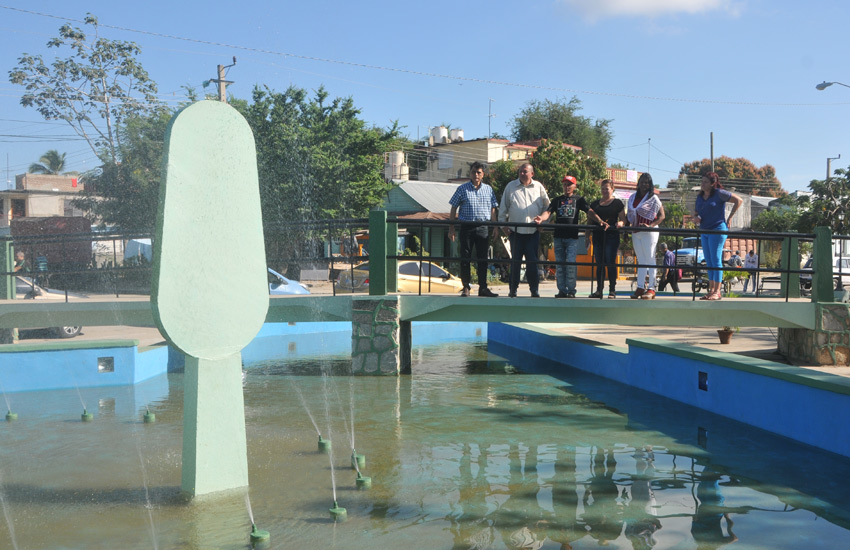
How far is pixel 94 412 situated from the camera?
310 inches

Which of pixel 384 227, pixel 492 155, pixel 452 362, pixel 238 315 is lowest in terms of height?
pixel 452 362

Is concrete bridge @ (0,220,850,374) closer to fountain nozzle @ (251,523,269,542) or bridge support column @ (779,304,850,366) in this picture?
bridge support column @ (779,304,850,366)

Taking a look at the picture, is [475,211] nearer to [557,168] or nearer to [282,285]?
[282,285]

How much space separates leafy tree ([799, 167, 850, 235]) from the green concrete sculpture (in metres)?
40.8

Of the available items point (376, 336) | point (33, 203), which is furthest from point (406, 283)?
point (33, 203)

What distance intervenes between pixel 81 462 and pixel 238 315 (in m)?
2.03

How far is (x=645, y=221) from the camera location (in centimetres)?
1014

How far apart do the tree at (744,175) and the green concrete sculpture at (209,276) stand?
86432mm

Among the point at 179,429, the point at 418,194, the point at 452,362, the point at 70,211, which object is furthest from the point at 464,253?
the point at 70,211

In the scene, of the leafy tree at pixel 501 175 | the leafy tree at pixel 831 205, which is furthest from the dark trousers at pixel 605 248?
the leafy tree at pixel 831 205

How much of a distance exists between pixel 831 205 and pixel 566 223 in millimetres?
37243

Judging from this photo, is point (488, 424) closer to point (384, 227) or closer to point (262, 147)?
point (384, 227)

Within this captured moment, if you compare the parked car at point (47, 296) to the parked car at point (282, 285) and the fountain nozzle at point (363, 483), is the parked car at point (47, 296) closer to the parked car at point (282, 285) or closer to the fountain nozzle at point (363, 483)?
the parked car at point (282, 285)

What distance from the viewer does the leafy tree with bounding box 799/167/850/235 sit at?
39.8m
